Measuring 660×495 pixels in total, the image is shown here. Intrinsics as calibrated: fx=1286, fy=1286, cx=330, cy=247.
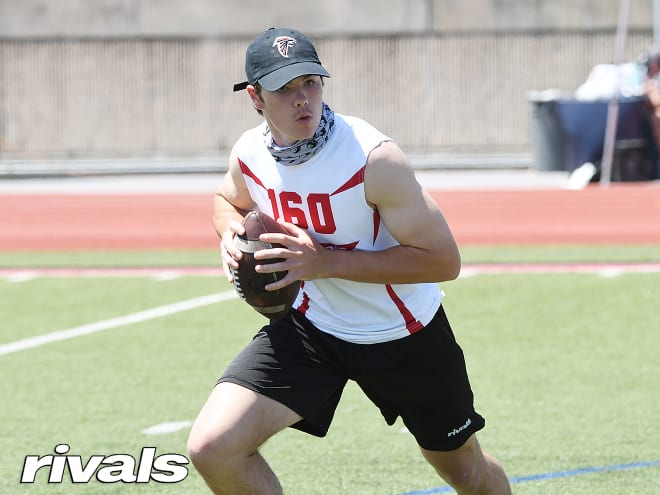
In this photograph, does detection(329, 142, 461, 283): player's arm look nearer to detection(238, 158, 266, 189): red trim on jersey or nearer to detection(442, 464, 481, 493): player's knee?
detection(238, 158, 266, 189): red trim on jersey

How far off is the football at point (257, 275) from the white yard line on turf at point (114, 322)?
483 centimetres

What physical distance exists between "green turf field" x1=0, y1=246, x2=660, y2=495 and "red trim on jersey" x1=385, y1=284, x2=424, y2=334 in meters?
1.20

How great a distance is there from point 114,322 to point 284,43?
6085 millimetres

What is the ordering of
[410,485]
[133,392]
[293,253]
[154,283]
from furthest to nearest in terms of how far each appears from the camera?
[154,283] → [133,392] → [410,485] → [293,253]

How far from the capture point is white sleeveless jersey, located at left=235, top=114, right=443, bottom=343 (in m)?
4.50

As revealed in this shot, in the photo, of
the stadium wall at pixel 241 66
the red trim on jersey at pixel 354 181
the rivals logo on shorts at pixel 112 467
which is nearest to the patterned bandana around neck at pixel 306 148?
the red trim on jersey at pixel 354 181

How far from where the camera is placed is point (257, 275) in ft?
14.7

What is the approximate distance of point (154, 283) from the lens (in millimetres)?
12250

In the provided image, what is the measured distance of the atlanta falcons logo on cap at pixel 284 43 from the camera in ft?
14.5

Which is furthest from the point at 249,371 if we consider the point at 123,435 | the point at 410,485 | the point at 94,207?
the point at 94,207

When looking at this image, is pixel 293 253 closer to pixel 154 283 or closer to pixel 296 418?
pixel 296 418

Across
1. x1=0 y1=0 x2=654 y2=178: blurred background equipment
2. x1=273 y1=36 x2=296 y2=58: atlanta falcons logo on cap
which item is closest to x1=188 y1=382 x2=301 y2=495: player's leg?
x1=273 y1=36 x2=296 y2=58: atlanta falcons logo on cap

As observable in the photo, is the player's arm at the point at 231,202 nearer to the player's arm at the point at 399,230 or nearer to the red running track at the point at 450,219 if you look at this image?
the player's arm at the point at 399,230

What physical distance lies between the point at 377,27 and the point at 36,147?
365 inches
